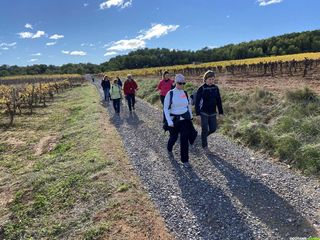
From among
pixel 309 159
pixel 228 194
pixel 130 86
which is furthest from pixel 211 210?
pixel 130 86

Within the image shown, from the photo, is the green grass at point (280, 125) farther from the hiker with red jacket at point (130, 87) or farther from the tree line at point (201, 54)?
the tree line at point (201, 54)

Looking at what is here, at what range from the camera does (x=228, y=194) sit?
6633mm

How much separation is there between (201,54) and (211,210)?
12106 centimetres

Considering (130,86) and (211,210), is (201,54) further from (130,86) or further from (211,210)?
(211,210)

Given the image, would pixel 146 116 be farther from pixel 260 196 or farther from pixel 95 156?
pixel 260 196

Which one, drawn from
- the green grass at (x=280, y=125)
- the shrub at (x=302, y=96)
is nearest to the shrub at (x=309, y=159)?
the green grass at (x=280, y=125)

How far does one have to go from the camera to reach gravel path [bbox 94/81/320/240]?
212 inches

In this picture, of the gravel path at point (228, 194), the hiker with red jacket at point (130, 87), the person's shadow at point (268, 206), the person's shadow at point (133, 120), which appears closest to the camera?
the person's shadow at point (268, 206)

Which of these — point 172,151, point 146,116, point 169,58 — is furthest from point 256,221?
point 169,58

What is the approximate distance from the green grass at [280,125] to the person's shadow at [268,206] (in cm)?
132

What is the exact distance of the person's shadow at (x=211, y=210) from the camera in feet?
17.4

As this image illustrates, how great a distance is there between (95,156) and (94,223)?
13.6ft

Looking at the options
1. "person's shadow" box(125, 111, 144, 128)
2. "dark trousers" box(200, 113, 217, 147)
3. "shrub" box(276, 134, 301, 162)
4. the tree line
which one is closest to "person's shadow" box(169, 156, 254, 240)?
"dark trousers" box(200, 113, 217, 147)

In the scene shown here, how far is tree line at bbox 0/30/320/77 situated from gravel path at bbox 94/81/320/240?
281ft
